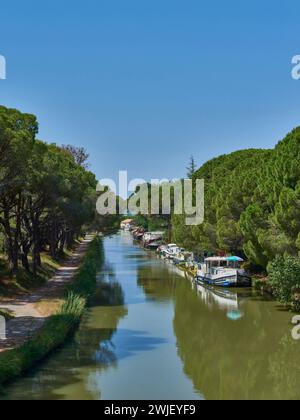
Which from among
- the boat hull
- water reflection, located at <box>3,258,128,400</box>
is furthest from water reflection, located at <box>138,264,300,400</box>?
water reflection, located at <box>3,258,128,400</box>

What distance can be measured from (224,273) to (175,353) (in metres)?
23.9

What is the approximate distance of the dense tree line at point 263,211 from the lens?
39.4 m

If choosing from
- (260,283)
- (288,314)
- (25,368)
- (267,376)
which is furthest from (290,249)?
(25,368)

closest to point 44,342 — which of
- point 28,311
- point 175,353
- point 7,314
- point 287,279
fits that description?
point 175,353

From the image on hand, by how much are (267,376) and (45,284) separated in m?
27.5

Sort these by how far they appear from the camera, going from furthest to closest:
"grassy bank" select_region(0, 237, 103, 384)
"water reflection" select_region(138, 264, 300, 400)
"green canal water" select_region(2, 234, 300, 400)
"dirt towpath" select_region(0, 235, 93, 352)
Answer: "dirt towpath" select_region(0, 235, 93, 352) → "water reflection" select_region(138, 264, 300, 400) → "grassy bank" select_region(0, 237, 103, 384) → "green canal water" select_region(2, 234, 300, 400)

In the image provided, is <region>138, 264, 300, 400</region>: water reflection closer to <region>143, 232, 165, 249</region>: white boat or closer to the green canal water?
the green canal water

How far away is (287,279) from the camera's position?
37562mm

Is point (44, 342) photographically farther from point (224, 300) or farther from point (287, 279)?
point (224, 300)

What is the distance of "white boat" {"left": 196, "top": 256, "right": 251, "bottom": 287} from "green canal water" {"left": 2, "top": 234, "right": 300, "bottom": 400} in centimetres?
294

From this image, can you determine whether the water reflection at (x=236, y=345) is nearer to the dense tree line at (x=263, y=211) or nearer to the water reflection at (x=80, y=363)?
the water reflection at (x=80, y=363)

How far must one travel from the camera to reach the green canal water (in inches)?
943

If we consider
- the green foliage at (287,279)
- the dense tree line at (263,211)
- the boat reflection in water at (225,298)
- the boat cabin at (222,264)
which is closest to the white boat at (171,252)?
the dense tree line at (263,211)

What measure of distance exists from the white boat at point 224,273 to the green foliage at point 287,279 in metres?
12.7
